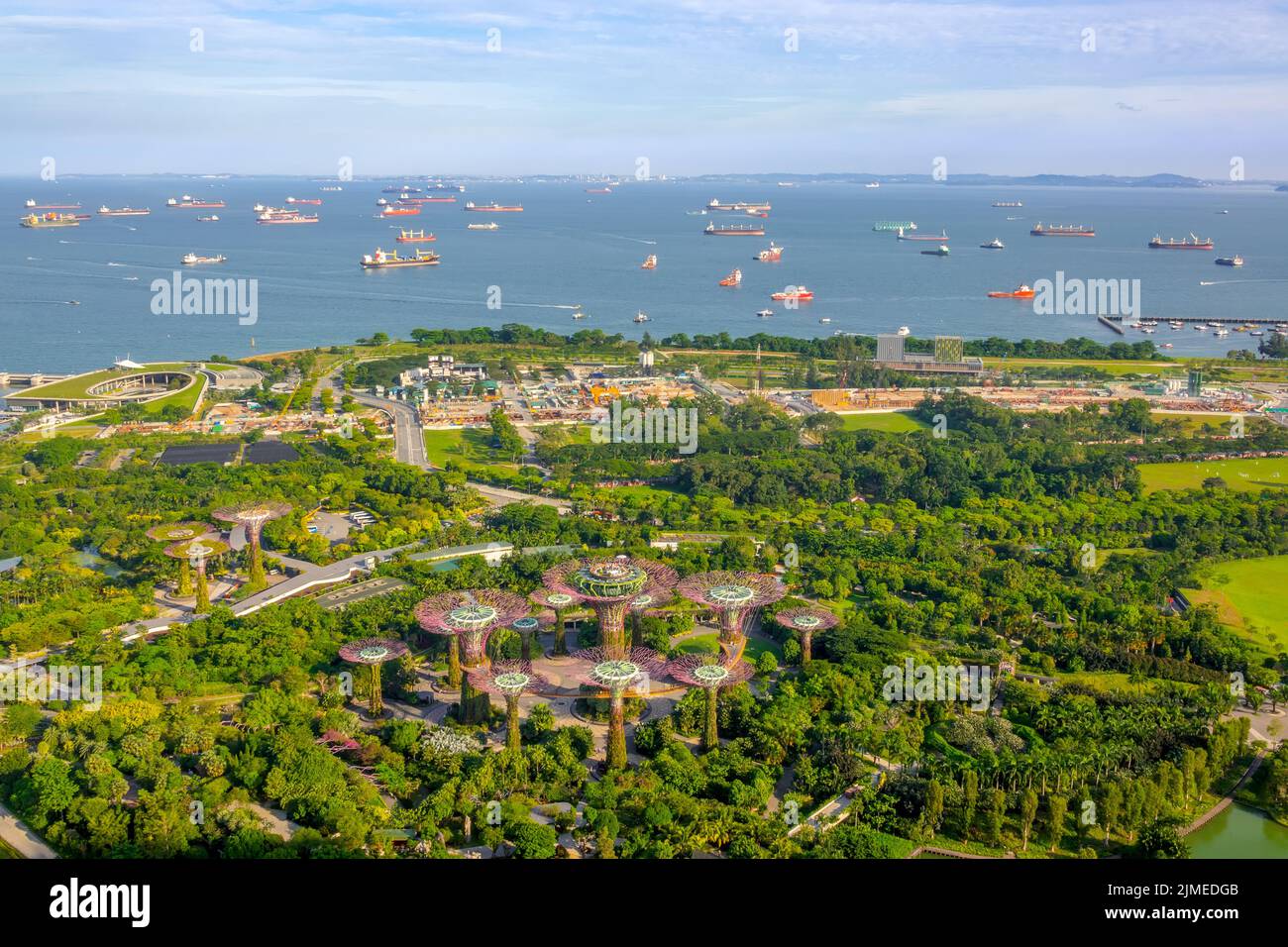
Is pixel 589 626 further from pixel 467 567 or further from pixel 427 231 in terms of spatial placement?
pixel 427 231

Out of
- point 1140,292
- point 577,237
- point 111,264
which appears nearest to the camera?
point 1140,292

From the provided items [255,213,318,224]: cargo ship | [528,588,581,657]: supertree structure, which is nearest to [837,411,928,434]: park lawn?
[528,588,581,657]: supertree structure

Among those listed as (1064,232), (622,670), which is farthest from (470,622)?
(1064,232)

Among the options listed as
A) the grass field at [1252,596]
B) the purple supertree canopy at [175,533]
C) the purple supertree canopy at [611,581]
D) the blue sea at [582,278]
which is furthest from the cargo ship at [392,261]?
A: the grass field at [1252,596]

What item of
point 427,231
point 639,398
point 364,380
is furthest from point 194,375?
point 427,231

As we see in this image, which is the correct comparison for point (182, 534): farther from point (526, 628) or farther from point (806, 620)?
point (806, 620)

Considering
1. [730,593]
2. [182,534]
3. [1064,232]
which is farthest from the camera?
[1064,232]
